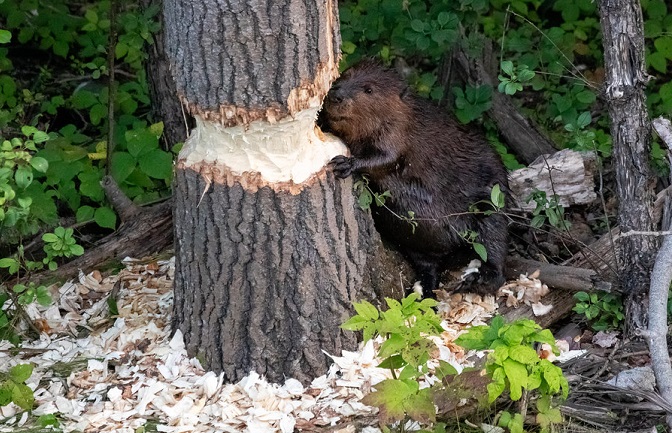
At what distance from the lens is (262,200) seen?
11.3ft

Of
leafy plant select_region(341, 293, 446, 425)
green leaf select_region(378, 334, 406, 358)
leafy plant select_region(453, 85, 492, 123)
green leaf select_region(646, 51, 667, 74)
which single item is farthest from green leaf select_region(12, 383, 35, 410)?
green leaf select_region(646, 51, 667, 74)

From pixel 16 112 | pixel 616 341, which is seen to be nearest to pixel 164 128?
pixel 16 112

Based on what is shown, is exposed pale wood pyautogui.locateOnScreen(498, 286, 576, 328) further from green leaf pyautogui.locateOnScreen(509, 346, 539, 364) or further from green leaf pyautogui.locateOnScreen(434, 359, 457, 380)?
green leaf pyautogui.locateOnScreen(509, 346, 539, 364)

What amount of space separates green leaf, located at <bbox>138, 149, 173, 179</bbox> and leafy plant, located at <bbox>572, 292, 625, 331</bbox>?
2.15m

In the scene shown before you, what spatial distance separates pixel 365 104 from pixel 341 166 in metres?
0.47

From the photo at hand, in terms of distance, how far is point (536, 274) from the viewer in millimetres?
4320

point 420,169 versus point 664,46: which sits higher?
point 664,46

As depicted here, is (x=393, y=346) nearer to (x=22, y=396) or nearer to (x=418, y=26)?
(x=22, y=396)

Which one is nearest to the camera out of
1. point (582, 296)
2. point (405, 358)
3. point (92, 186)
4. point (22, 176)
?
point (405, 358)

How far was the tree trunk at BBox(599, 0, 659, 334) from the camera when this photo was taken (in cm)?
383

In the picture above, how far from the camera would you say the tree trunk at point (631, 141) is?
151 inches

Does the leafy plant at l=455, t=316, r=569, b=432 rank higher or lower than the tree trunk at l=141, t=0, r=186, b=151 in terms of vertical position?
lower

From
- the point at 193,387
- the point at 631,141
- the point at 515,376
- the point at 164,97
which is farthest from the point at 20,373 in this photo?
the point at 631,141

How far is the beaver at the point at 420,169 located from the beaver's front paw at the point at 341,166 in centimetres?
14
